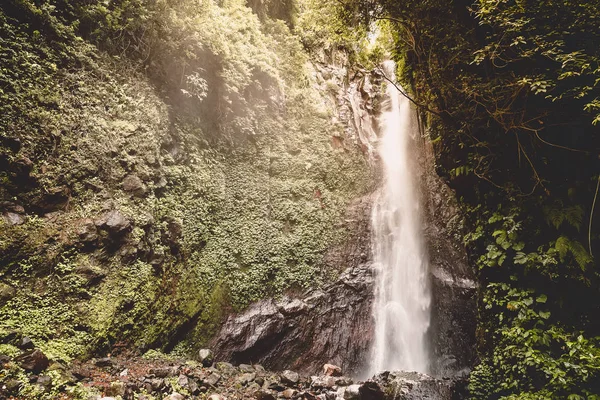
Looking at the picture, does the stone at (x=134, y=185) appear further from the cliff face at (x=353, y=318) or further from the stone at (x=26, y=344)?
the cliff face at (x=353, y=318)

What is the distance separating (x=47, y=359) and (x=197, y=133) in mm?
6403

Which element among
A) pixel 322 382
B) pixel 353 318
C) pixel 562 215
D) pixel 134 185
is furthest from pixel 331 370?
pixel 134 185

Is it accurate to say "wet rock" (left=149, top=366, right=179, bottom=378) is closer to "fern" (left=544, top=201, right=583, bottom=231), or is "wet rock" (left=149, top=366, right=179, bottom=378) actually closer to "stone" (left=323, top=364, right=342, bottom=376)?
"stone" (left=323, top=364, right=342, bottom=376)

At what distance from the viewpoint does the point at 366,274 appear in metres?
9.69

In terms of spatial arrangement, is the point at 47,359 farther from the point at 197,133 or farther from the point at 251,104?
the point at 251,104

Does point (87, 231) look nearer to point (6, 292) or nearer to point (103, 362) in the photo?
point (6, 292)

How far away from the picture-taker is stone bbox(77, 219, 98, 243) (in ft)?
18.8

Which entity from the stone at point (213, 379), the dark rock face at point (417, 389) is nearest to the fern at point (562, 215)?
the dark rock face at point (417, 389)

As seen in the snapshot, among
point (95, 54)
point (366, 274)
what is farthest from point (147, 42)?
point (366, 274)

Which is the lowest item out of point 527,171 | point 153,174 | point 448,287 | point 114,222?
point 114,222

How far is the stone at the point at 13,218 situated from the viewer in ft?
16.4

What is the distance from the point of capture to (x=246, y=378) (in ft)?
21.1

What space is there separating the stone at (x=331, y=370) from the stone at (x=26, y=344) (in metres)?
6.11

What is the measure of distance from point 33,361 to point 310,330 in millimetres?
6055
